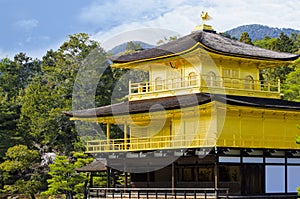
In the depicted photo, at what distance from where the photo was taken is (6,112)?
52625 mm

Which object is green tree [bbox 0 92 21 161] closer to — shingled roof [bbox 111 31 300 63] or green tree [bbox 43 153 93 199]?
green tree [bbox 43 153 93 199]

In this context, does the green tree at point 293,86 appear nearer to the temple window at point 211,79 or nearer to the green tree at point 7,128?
the temple window at point 211,79

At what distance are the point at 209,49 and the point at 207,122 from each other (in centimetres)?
341

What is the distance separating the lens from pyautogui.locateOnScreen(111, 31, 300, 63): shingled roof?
32.7 metres

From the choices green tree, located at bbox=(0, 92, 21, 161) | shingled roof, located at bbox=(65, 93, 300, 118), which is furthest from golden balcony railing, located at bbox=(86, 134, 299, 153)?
green tree, located at bbox=(0, 92, 21, 161)

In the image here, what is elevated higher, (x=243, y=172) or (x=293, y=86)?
(x=293, y=86)

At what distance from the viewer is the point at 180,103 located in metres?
30.8

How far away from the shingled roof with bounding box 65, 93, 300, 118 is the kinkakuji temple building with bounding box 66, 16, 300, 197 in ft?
0.19

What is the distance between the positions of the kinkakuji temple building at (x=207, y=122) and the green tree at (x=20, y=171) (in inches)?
506

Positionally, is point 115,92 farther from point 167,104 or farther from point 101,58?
point 167,104

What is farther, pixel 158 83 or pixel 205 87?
pixel 158 83

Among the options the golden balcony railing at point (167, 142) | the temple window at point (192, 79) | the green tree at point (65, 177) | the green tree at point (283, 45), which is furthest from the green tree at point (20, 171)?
the green tree at point (283, 45)

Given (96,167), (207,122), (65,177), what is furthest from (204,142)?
(65,177)

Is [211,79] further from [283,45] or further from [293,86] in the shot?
[283,45]
